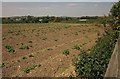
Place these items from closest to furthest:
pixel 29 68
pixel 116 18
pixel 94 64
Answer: pixel 94 64, pixel 116 18, pixel 29 68

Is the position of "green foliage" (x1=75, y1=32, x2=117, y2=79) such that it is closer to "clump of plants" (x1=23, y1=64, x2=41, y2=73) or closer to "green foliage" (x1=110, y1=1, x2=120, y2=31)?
"green foliage" (x1=110, y1=1, x2=120, y2=31)

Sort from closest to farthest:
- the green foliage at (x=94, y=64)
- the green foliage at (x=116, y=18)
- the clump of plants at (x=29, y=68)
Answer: the green foliage at (x=94, y=64), the green foliage at (x=116, y=18), the clump of plants at (x=29, y=68)

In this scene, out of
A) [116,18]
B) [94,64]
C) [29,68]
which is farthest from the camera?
[29,68]

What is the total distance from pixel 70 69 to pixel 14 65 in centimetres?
313

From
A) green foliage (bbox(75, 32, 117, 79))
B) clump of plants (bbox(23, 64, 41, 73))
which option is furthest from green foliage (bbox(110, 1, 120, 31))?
clump of plants (bbox(23, 64, 41, 73))

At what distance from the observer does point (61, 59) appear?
12680mm

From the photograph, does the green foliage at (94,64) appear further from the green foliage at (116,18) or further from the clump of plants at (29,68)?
the clump of plants at (29,68)

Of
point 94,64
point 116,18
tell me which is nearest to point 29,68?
point 116,18

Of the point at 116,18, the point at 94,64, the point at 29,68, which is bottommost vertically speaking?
the point at 29,68

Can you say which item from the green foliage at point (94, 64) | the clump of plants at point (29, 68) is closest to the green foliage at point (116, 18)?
the green foliage at point (94, 64)

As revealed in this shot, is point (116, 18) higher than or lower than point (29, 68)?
higher

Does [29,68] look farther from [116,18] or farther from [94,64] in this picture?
[94,64]

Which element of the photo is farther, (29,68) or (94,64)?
(29,68)

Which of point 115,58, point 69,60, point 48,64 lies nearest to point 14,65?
point 48,64
